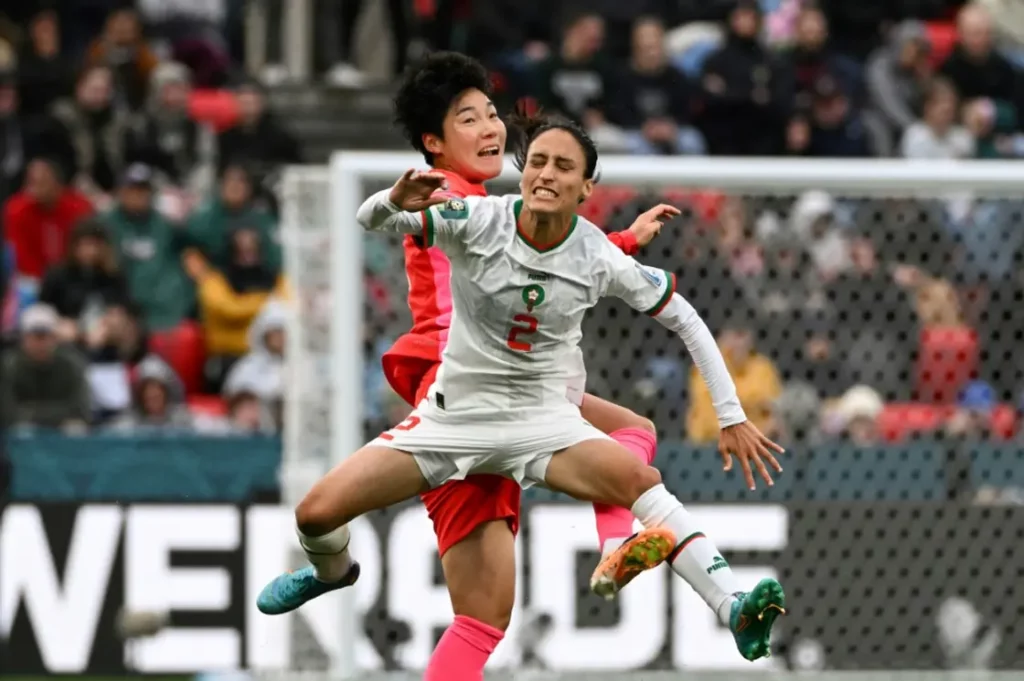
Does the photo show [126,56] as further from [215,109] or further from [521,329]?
[521,329]

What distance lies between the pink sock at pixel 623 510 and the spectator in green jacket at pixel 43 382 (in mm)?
6152

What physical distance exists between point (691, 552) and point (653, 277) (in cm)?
73

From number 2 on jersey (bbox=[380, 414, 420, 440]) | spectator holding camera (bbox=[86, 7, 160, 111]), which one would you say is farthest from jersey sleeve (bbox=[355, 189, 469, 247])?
spectator holding camera (bbox=[86, 7, 160, 111])

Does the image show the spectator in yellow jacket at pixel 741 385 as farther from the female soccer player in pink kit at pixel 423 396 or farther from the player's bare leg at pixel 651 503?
the player's bare leg at pixel 651 503

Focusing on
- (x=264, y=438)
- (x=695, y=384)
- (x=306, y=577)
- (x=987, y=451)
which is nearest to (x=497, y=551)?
(x=306, y=577)

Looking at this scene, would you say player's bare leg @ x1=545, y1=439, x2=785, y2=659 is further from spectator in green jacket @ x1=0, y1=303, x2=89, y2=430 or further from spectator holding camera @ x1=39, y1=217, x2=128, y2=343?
spectator holding camera @ x1=39, y1=217, x2=128, y2=343

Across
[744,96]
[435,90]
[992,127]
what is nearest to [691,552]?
[435,90]

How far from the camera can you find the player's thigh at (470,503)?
635 cm

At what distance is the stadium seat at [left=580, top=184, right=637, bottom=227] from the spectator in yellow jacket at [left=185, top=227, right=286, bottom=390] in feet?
13.8

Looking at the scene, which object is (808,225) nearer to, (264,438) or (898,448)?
(898,448)

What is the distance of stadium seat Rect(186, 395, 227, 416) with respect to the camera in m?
12.4

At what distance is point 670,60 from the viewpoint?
14836 mm

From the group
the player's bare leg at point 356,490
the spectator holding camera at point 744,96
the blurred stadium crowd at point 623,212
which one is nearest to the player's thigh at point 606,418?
the player's bare leg at point 356,490

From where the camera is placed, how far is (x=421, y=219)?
229 inches
